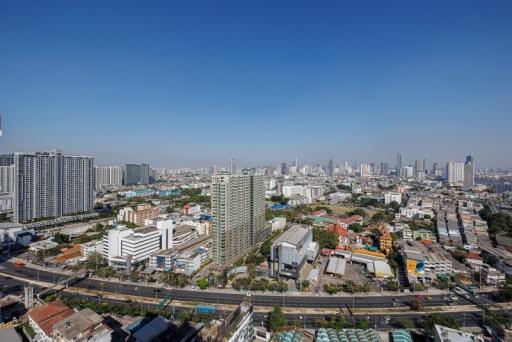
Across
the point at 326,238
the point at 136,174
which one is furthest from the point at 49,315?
the point at 136,174

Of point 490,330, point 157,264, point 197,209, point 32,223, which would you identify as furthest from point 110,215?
point 490,330

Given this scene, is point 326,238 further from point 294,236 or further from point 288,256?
point 288,256

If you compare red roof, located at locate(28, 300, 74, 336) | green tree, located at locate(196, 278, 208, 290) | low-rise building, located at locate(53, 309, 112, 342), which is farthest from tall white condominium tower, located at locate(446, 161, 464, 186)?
red roof, located at locate(28, 300, 74, 336)

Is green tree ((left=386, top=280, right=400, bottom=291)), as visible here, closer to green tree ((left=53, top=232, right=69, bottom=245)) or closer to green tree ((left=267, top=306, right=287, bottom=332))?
green tree ((left=267, top=306, right=287, bottom=332))

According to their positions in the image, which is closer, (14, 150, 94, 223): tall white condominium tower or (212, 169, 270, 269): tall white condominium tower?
(212, 169, 270, 269): tall white condominium tower

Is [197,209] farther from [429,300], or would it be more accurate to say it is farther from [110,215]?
[429,300]

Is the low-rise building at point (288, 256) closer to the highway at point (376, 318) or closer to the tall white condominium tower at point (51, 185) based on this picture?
the highway at point (376, 318)
